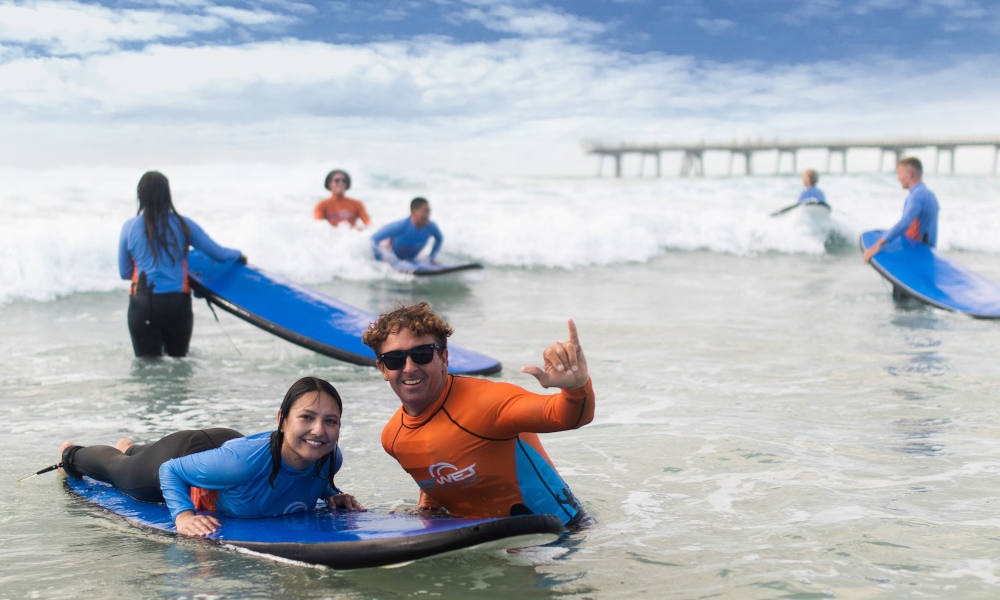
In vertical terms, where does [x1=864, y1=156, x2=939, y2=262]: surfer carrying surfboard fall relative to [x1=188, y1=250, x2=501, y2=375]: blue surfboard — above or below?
above

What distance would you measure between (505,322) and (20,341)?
15.0ft

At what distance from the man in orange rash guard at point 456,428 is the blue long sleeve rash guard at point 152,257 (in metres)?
3.98

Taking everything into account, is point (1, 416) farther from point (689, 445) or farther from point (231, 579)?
point (689, 445)

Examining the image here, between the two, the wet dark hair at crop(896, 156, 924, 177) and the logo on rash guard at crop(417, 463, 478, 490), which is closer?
the logo on rash guard at crop(417, 463, 478, 490)

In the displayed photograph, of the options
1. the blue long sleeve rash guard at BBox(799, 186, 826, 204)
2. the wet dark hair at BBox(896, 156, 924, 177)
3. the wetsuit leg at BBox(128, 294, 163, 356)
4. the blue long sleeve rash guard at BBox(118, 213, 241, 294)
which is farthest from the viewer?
the blue long sleeve rash guard at BBox(799, 186, 826, 204)

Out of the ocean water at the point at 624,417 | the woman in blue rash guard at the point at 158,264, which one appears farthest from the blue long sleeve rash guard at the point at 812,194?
the woman in blue rash guard at the point at 158,264

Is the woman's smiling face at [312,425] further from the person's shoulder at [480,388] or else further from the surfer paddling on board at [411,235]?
the surfer paddling on board at [411,235]

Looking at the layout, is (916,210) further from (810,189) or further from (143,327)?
(143,327)

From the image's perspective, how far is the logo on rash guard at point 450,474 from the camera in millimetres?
3180

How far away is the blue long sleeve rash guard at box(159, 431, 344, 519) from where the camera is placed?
11.3ft

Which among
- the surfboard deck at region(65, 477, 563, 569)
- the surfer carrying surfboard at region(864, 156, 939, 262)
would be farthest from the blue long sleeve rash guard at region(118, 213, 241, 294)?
the surfer carrying surfboard at region(864, 156, 939, 262)

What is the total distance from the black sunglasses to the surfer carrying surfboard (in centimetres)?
829

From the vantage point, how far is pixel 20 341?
8469 mm

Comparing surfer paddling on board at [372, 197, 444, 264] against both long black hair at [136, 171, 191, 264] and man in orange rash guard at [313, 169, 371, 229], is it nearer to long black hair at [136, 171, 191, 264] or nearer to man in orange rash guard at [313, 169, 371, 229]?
man in orange rash guard at [313, 169, 371, 229]
